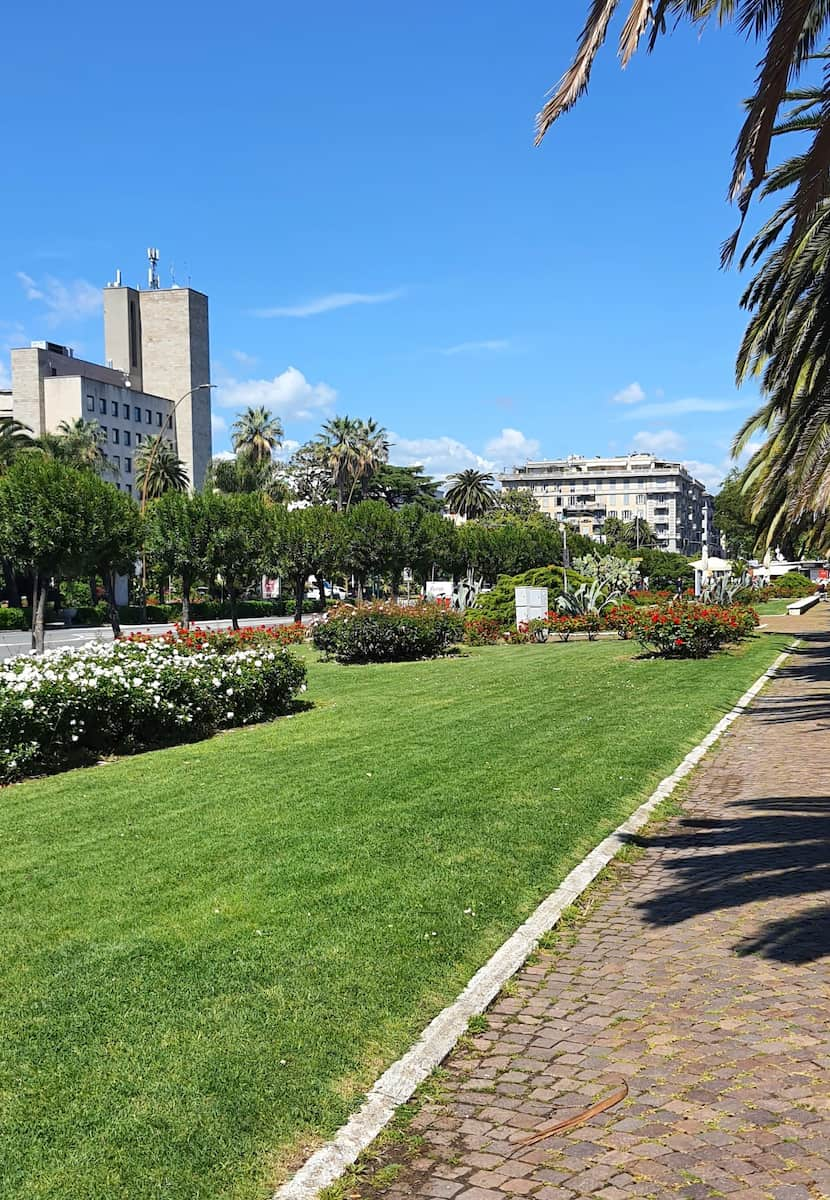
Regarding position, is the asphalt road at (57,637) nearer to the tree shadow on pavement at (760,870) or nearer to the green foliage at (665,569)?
the tree shadow on pavement at (760,870)

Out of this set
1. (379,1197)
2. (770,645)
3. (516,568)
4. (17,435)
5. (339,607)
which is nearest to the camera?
(379,1197)

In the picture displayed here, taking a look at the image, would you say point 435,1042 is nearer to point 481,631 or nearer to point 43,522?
point 481,631

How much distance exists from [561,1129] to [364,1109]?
0.69 meters

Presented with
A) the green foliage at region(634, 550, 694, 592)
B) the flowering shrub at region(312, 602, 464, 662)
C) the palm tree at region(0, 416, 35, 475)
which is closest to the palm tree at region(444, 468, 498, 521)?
the green foliage at region(634, 550, 694, 592)

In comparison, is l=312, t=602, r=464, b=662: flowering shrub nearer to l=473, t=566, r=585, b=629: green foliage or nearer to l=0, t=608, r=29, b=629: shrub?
l=473, t=566, r=585, b=629: green foliage

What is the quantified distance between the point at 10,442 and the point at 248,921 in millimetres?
57006

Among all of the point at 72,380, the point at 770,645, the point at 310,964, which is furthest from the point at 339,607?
the point at 72,380

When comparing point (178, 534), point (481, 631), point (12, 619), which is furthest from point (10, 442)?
point (481, 631)

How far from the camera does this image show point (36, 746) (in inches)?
403

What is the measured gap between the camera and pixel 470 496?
106000 millimetres

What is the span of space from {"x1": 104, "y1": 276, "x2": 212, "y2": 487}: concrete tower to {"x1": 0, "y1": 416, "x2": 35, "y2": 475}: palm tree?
54110 mm

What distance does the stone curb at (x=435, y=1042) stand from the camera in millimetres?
A: 3287

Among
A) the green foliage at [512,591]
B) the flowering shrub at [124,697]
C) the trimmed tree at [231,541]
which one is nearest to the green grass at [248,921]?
the flowering shrub at [124,697]

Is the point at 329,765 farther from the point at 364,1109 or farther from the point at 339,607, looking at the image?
the point at 339,607
